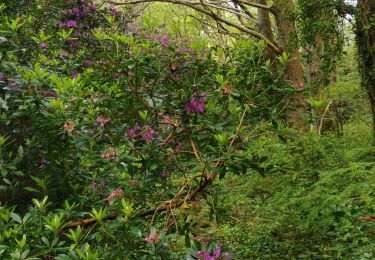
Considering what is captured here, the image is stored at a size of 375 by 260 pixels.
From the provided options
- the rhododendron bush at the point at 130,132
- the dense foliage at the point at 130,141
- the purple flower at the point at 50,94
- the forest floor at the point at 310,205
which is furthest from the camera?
the forest floor at the point at 310,205

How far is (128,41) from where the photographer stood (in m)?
2.38

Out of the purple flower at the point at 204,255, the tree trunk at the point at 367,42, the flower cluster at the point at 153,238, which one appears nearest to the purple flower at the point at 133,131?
the flower cluster at the point at 153,238

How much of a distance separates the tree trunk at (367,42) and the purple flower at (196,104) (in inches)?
130

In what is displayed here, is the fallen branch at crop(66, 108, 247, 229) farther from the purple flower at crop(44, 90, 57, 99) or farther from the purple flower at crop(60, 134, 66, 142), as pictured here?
the purple flower at crop(44, 90, 57, 99)

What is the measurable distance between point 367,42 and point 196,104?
11.7ft

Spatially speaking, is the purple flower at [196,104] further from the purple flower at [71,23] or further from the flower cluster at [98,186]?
the purple flower at [71,23]

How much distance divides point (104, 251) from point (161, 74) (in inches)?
42.6

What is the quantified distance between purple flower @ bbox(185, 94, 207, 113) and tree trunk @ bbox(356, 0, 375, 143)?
3305 millimetres

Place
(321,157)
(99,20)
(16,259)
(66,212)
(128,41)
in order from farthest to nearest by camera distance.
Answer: (99,20) < (321,157) < (128,41) < (66,212) < (16,259)

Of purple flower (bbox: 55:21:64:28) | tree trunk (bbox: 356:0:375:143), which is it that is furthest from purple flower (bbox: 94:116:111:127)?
tree trunk (bbox: 356:0:375:143)

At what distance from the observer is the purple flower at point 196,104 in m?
2.39

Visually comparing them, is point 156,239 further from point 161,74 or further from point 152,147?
point 161,74

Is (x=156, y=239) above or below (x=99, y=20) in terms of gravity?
below

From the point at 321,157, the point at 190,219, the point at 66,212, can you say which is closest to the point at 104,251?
the point at 66,212
